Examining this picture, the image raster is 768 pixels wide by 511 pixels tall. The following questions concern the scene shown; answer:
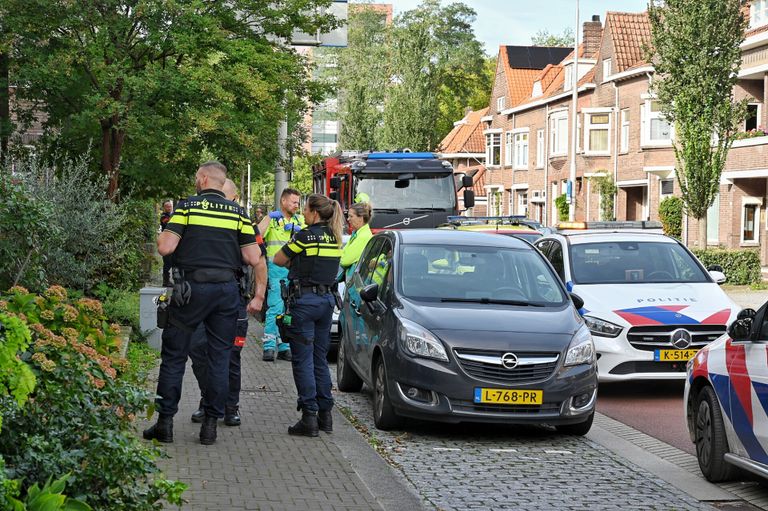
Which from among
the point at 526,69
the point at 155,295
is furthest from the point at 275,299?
the point at 526,69

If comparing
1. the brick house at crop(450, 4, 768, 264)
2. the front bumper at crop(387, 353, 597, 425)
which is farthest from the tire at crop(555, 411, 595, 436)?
the brick house at crop(450, 4, 768, 264)

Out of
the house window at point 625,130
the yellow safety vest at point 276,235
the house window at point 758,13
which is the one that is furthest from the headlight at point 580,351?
the house window at point 625,130

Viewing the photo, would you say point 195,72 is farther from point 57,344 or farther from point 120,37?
point 57,344

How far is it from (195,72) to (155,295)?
23.9 feet

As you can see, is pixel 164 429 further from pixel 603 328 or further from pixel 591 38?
pixel 591 38

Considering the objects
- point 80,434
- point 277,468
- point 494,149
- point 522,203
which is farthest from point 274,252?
point 494,149

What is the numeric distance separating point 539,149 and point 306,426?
5225 centimetres

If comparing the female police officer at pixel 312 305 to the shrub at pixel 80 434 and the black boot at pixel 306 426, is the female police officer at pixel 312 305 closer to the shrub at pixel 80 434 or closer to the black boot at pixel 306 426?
the black boot at pixel 306 426

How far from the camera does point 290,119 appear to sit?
2347cm

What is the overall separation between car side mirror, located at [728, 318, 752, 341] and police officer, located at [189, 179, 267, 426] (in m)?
3.19

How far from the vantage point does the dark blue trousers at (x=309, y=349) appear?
8.88m

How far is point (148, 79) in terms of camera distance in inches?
773

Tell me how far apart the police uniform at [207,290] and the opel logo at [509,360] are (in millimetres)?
2096

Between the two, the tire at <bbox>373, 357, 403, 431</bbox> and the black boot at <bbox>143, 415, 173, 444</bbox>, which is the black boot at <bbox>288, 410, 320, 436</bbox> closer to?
the tire at <bbox>373, 357, 403, 431</bbox>
